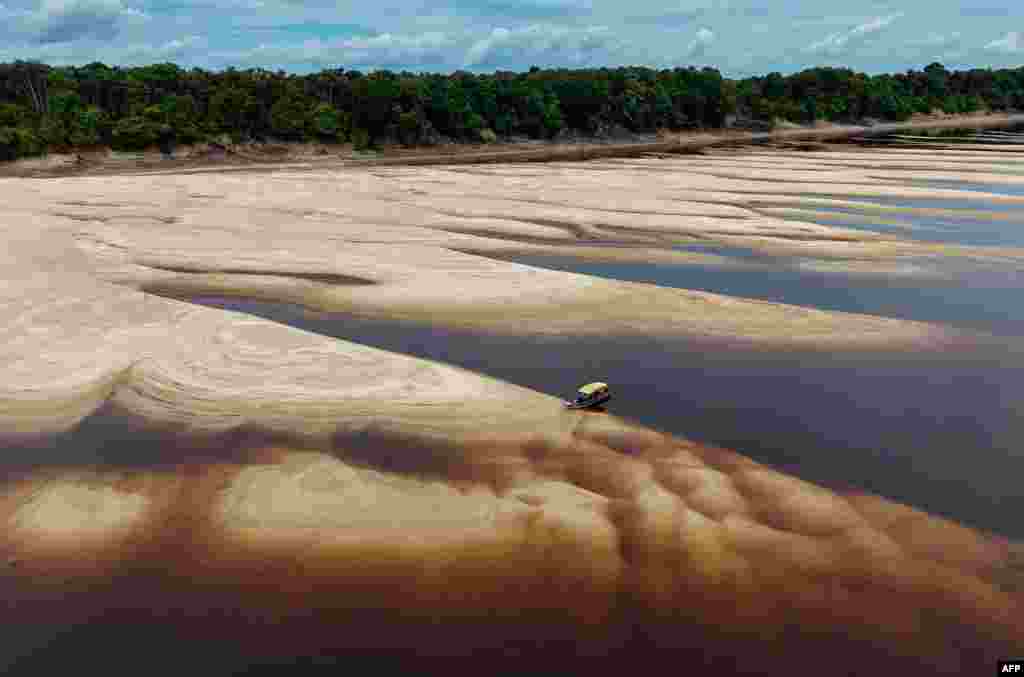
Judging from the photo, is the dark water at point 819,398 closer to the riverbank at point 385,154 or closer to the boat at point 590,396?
the boat at point 590,396

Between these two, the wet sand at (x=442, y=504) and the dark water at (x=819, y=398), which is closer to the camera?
the wet sand at (x=442, y=504)

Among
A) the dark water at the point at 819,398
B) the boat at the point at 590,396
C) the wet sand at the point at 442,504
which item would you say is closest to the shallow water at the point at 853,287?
the wet sand at the point at 442,504

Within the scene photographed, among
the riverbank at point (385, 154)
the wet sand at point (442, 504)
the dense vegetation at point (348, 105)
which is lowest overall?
the wet sand at point (442, 504)

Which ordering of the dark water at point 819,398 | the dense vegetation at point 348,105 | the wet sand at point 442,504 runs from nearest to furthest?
1. the wet sand at point 442,504
2. the dark water at point 819,398
3. the dense vegetation at point 348,105

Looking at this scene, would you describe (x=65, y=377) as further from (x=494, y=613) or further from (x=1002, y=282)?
(x=1002, y=282)

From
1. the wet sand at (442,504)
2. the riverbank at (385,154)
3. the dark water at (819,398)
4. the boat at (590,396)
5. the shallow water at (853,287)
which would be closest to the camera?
the wet sand at (442,504)

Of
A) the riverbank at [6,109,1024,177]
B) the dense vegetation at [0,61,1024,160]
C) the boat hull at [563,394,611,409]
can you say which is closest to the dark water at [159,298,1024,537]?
the boat hull at [563,394,611,409]

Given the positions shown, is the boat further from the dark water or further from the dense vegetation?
the dense vegetation

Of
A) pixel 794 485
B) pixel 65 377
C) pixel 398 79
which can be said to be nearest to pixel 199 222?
pixel 65 377

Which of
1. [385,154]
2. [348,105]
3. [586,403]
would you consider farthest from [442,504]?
[348,105]
